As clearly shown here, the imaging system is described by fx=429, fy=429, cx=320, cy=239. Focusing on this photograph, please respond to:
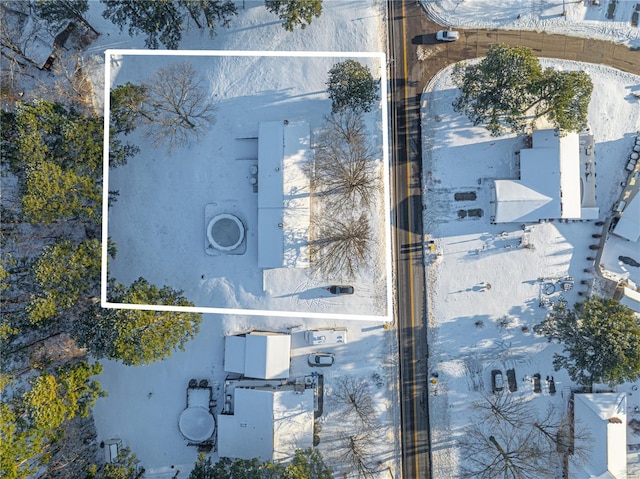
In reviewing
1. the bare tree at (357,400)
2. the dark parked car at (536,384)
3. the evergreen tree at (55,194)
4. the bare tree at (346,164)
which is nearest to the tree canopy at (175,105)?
the evergreen tree at (55,194)

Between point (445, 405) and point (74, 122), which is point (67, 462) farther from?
point (445, 405)

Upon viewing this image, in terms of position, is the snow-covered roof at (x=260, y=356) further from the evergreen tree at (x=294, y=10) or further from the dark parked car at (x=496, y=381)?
the evergreen tree at (x=294, y=10)

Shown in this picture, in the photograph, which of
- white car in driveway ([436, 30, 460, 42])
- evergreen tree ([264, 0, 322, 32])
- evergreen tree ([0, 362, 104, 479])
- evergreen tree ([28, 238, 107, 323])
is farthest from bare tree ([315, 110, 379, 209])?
evergreen tree ([0, 362, 104, 479])

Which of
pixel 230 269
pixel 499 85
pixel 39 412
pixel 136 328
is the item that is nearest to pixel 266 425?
pixel 136 328

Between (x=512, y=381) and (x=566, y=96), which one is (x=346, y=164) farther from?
(x=512, y=381)

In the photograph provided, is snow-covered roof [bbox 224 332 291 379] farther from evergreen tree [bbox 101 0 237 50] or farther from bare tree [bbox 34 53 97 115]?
evergreen tree [bbox 101 0 237 50]

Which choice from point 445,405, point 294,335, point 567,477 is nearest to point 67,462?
point 294,335

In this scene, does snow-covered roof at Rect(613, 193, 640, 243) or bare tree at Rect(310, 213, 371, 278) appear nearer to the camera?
snow-covered roof at Rect(613, 193, 640, 243)
